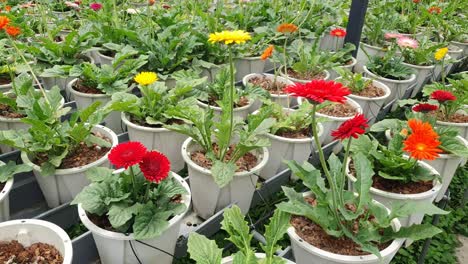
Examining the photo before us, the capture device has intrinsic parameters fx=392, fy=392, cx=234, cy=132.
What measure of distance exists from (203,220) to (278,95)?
96 cm

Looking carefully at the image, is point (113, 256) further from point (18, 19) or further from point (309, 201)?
point (18, 19)

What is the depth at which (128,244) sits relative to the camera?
4.36ft

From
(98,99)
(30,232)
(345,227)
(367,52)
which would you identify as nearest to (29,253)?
(30,232)

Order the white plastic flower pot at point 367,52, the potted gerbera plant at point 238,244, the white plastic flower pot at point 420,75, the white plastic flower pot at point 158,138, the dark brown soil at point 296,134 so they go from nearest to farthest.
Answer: the potted gerbera plant at point 238,244 → the white plastic flower pot at point 158,138 → the dark brown soil at point 296,134 → the white plastic flower pot at point 420,75 → the white plastic flower pot at point 367,52

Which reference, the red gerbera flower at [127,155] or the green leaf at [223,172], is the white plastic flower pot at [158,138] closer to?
the green leaf at [223,172]

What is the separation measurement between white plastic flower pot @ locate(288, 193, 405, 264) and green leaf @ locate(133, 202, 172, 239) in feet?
1.47

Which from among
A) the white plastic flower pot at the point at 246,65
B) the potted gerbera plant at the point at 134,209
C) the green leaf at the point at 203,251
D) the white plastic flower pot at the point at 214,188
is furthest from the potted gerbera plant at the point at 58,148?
the white plastic flower pot at the point at 246,65

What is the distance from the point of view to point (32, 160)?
1684mm

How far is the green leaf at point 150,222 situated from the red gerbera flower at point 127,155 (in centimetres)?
23

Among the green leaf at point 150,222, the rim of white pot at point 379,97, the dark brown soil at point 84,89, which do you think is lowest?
the rim of white pot at point 379,97

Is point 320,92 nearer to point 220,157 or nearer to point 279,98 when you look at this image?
point 220,157

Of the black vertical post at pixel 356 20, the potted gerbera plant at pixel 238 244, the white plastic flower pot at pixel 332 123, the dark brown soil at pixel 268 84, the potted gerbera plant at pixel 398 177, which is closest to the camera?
the potted gerbera plant at pixel 238 244

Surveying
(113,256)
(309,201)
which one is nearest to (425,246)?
(309,201)

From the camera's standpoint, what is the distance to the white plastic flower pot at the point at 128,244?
1.31 metres
